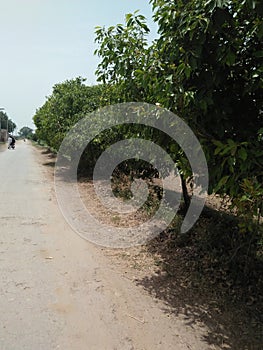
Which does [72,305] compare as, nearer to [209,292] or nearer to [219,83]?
[209,292]

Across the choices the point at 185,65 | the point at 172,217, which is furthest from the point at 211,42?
the point at 172,217

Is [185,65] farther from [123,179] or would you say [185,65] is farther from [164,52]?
[123,179]

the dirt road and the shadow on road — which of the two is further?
the shadow on road

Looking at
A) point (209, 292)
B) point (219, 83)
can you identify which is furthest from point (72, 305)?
point (219, 83)

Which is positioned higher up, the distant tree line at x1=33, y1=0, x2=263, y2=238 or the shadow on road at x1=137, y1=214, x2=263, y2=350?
the distant tree line at x1=33, y1=0, x2=263, y2=238

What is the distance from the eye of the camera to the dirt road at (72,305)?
2605mm

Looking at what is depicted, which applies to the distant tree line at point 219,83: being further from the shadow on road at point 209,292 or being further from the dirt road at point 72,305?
the dirt road at point 72,305

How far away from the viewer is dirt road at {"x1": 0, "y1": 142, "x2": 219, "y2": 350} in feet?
8.55

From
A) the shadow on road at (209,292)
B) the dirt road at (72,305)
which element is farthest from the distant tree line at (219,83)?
the dirt road at (72,305)

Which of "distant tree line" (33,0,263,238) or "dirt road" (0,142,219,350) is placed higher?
"distant tree line" (33,0,263,238)

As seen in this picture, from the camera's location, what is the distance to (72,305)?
3098mm

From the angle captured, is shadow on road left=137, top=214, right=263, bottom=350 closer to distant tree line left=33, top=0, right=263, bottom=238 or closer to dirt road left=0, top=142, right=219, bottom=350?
dirt road left=0, top=142, right=219, bottom=350

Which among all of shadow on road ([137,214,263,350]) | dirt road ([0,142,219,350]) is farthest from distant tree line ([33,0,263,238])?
dirt road ([0,142,219,350])

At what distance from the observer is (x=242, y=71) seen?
119 inches
